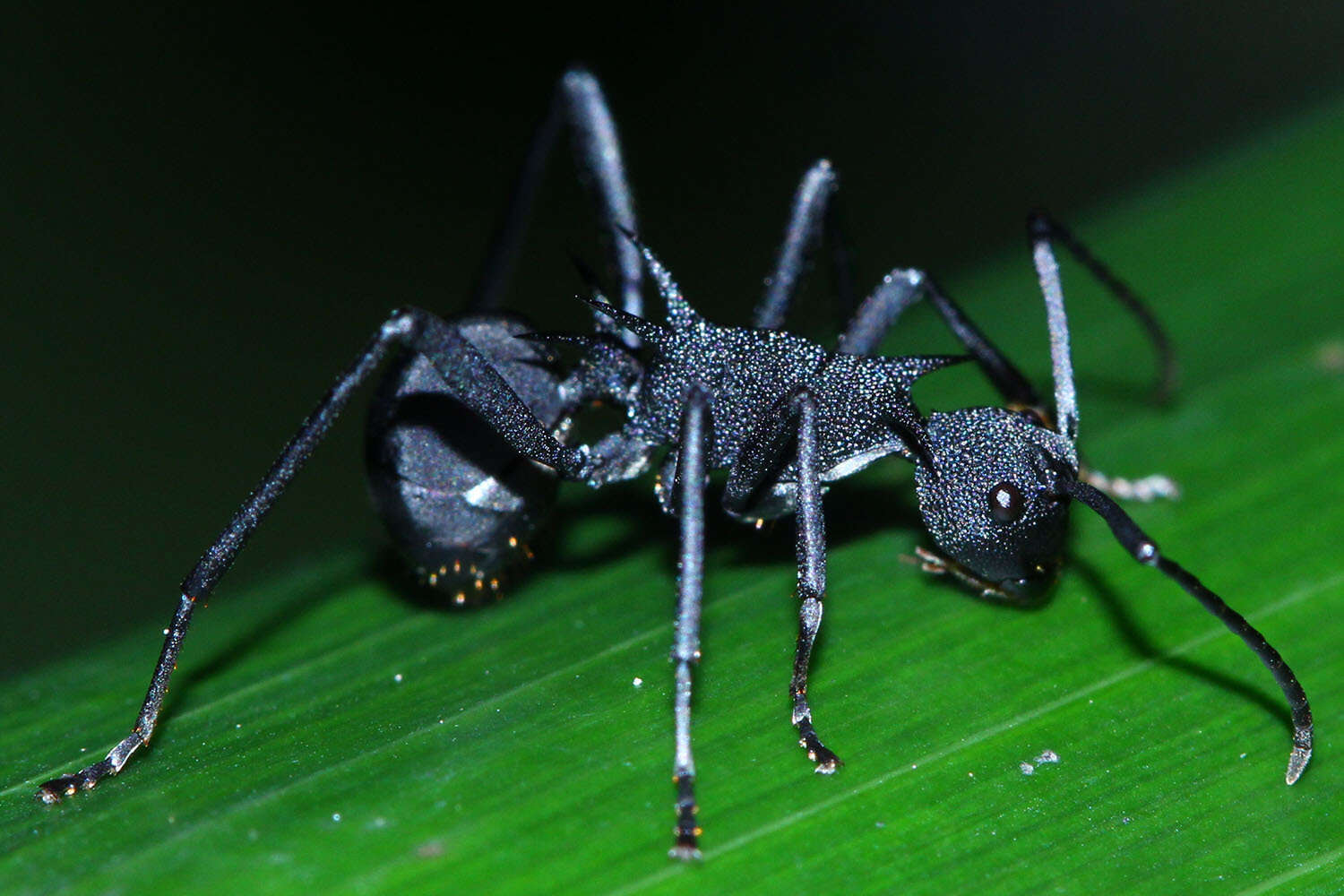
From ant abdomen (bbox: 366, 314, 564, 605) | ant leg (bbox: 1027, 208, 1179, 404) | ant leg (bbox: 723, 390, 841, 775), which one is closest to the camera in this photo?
ant leg (bbox: 723, 390, 841, 775)

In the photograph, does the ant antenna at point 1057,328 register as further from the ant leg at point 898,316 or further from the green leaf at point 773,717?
the green leaf at point 773,717

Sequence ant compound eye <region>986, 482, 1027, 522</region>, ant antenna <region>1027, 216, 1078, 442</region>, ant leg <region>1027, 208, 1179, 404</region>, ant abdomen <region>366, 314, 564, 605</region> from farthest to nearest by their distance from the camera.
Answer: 1. ant leg <region>1027, 208, 1179, 404</region>
2. ant abdomen <region>366, 314, 564, 605</region>
3. ant antenna <region>1027, 216, 1078, 442</region>
4. ant compound eye <region>986, 482, 1027, 522</region>

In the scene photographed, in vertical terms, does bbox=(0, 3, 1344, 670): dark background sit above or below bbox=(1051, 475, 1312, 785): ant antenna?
below

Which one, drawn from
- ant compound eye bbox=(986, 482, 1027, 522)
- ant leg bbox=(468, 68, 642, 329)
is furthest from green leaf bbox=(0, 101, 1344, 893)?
ant leg bbox=(468, 68, 642, 329)

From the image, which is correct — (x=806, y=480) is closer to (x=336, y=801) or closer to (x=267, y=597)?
(x=336, y=801)

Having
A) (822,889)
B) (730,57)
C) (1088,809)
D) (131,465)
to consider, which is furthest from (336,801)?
(730,57)

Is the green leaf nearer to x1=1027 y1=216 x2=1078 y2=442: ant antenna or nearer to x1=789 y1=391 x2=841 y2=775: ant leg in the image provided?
x1=789 y1=391 x2=841 y2=775: ant leg

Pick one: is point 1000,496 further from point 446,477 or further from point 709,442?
point 446,477
